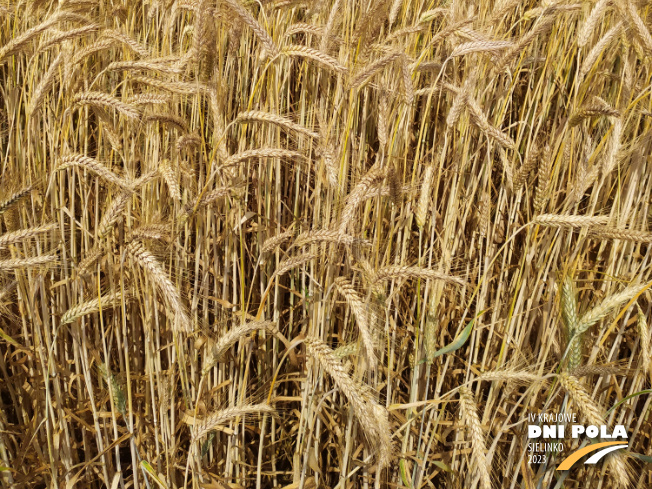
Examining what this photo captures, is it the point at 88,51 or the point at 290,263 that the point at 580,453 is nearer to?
the point at 290,263

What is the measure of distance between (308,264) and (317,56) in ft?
2.19

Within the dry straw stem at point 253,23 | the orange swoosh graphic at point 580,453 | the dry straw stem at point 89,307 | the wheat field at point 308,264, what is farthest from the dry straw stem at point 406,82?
the orange swoosh graphic at point 580,453

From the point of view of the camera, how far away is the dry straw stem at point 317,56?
1345mm

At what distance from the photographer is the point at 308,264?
1.71 meters

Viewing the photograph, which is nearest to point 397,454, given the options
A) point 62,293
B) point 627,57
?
point 62,293

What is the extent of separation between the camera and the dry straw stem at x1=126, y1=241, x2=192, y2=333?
1095mm

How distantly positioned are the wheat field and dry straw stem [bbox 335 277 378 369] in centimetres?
1

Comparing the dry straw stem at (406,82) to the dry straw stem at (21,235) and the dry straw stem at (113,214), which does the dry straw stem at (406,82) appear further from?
the dry straw stem at (21,235)

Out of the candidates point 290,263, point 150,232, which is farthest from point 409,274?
point 150,232

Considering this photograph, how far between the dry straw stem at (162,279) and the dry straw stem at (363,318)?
1.24 feet

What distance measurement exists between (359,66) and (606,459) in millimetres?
1329

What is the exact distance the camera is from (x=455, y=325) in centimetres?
183

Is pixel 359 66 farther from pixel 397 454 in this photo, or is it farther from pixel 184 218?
pixel 397 454

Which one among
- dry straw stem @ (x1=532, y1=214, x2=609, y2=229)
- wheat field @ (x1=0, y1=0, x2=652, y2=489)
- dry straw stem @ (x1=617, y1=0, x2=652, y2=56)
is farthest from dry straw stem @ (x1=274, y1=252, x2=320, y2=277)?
dry straw stem @ (x1=617, y1=0, x2=652, y2=56)
